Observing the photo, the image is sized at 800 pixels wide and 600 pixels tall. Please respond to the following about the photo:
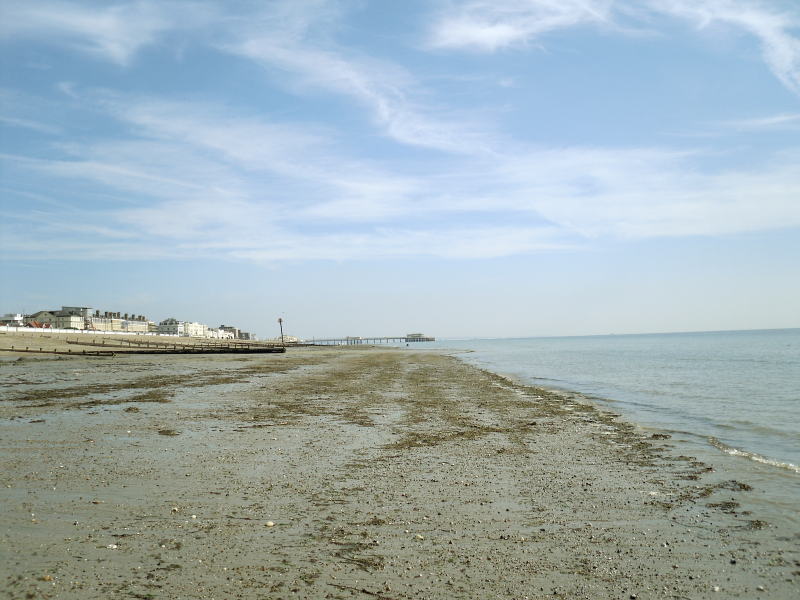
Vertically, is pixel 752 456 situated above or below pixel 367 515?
below

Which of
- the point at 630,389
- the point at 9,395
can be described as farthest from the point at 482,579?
the point at 630,389

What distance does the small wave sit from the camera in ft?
32.7

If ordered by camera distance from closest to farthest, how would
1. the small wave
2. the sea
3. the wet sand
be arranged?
the wet sand → the sea → the small wave

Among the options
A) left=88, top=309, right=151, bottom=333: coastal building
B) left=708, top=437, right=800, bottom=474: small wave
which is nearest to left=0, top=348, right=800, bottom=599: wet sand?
left=708, top=437, right=800, bottom=474: small wave

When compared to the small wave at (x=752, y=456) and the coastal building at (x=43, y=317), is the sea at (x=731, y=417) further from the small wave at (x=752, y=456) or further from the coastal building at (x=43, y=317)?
the coastal building at (x=43, y=317)

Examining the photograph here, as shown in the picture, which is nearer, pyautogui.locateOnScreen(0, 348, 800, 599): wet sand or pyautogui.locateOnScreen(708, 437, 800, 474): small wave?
pyautogui.locateOnScreen(0, 348, 800, 599): wet sand

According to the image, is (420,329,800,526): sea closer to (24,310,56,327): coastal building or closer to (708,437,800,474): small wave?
(708,437,800,474): small wave

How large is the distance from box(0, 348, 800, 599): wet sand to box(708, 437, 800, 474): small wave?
1.12 meters

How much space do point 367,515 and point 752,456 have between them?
28.3 ft

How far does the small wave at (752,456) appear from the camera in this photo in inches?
392

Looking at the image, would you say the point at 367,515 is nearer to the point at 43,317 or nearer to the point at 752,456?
the point at 752,456

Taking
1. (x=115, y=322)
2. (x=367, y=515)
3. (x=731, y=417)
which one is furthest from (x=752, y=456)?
(x=115, y=322)

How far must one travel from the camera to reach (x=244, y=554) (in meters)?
5.26

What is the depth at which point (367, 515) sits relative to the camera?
6.56 metres
